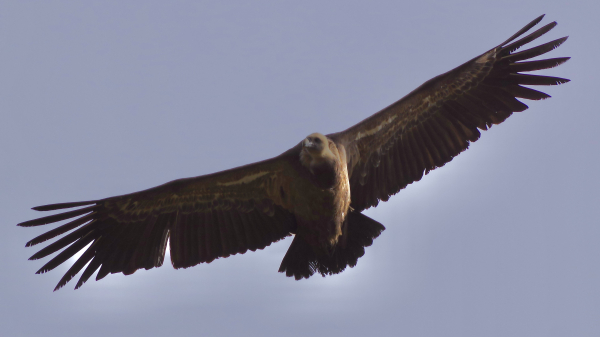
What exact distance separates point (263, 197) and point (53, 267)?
3040 mm

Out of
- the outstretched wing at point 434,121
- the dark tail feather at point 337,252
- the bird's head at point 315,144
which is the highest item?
the outstretched wing at point 434,121

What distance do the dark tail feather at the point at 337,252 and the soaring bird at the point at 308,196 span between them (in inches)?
0.6

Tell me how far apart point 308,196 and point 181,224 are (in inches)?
83.0

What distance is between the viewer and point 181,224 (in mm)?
10406

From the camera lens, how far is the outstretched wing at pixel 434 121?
31.7ft

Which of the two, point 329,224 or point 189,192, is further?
point 189,192

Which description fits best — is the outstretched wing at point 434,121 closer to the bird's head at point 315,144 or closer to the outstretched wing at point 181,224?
the bird's head at point 315,144

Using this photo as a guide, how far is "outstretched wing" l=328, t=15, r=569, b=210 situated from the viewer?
31.7 ft

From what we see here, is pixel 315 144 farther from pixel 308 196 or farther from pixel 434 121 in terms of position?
pixel 434 121

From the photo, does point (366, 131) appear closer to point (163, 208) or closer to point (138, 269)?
point (163, 208)

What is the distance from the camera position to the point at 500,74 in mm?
9734

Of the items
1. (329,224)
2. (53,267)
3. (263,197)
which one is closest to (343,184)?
(329,224)

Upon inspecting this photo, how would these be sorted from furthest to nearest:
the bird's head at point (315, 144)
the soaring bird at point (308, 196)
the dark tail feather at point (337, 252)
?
1. the dark tail feather at point (337, 252)
2. the soaring bird at point (308, 196)
3. the bird's head at point (315, 144)

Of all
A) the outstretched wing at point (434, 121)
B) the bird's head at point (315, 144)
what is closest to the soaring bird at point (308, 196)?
the outstretched wing at point (434, 121)
